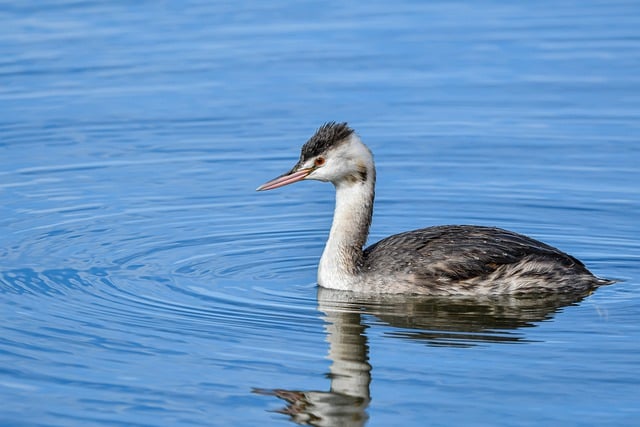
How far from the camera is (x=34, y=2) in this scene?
837 inches

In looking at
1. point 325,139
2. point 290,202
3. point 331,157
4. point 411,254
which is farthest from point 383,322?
point 290,202

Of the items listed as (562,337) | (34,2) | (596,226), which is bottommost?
(562,337)

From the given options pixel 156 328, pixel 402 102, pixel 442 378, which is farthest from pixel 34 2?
pixel 442 378

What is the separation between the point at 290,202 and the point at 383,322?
366 centimetres

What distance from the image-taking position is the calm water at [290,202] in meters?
9.40

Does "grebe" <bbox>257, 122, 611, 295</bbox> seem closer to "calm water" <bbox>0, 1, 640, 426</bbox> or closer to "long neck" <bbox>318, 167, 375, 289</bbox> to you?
"long neck" <bbox>318, 167, 375, 289</bbox>

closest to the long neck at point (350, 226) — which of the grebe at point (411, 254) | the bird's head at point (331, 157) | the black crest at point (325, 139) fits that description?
the grebe at point (411, 254)

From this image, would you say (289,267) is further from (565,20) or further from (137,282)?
(565,20)

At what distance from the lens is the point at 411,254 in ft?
38.5

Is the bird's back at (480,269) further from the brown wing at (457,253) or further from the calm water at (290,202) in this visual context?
the calm water at (290,202)

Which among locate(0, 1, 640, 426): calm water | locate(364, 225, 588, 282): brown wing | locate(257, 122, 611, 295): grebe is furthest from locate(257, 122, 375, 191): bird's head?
locate(0, 1, 640, 426): calm water

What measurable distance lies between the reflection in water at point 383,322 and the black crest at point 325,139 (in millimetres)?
1056

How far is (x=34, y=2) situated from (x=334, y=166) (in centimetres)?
1050

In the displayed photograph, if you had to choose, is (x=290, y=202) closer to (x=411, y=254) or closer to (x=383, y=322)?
(x=411, y=254)
